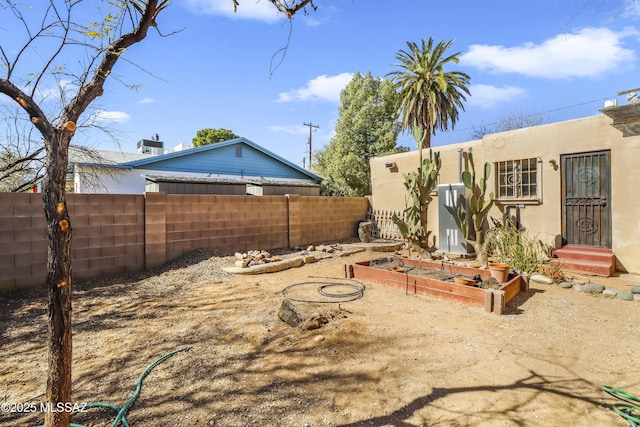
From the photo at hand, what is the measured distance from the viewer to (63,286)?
1.69m

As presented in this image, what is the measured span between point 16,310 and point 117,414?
11.6ft

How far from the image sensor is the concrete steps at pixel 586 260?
20.3 feet

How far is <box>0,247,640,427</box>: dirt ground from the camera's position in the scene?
226 centimetres

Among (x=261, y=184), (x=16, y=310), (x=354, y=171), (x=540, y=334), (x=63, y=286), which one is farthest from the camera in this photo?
(x=354, y=171)

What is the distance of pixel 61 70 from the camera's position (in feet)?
7.79

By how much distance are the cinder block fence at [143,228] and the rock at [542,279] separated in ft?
19.2

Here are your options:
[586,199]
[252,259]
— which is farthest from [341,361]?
[586,199]

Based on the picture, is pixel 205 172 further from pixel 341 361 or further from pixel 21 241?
pixel 341 361

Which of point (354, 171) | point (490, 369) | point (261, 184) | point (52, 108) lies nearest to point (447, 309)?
point (490, 369)

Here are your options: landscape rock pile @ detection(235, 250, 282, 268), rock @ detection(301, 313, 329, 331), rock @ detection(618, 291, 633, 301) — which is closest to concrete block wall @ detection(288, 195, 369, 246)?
landscape rock pile @ detection(235, 250, 282, 268)

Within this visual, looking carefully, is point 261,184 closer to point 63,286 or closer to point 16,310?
point 16,310

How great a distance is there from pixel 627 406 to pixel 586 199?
5.93 m

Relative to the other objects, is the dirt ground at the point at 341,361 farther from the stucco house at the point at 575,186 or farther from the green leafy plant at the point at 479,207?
the green leafy plant at the point at 479,207

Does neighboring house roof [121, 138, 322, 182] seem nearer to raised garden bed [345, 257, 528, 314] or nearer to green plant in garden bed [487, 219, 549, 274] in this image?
raised garden bed [345, 257, 528, 314]
